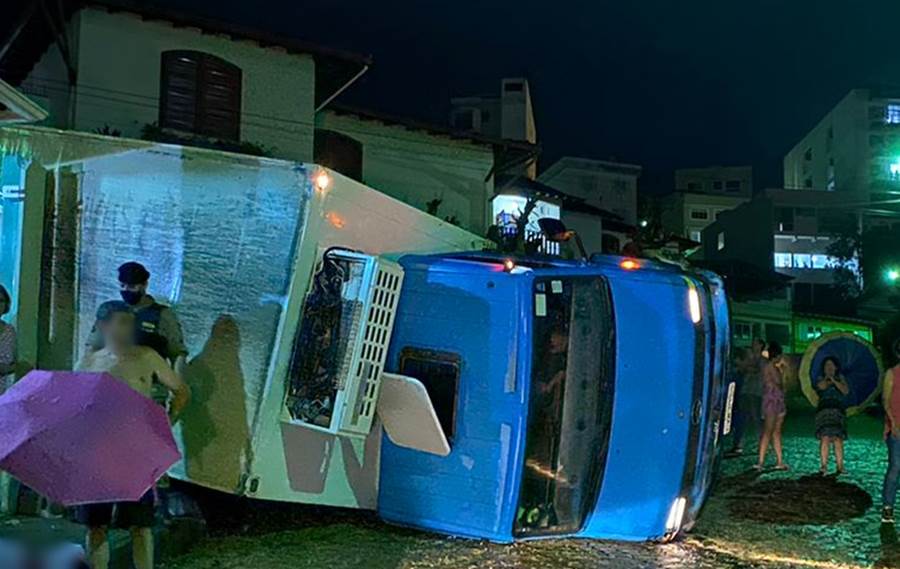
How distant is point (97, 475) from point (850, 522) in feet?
21.0

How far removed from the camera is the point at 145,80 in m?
12.6

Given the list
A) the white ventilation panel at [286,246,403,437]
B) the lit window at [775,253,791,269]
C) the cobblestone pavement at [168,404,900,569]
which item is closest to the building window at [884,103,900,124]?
the lit window at [775,253,791,269]

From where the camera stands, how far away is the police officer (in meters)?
4.98

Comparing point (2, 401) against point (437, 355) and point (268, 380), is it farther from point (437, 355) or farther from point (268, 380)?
point (437, 355)

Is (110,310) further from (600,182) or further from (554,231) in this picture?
(600,182)

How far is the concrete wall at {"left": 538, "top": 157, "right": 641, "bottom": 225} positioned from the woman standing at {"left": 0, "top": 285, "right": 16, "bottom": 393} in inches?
1520

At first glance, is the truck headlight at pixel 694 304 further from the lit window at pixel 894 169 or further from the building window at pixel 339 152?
the lit window at pixel 894 169

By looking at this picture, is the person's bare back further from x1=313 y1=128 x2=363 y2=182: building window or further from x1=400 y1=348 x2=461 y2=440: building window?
x1=313 y1=128 x2=363 y2=182: building window

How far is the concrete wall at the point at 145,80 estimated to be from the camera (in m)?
12.2

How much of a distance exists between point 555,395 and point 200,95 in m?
9.39

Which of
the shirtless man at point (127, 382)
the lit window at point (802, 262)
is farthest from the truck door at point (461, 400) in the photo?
the lit window at point (802, 262)

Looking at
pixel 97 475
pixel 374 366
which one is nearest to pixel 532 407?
pixel 374 366

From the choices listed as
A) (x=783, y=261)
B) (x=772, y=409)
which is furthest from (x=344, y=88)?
(x=783, y=261)

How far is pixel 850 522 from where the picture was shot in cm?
744
